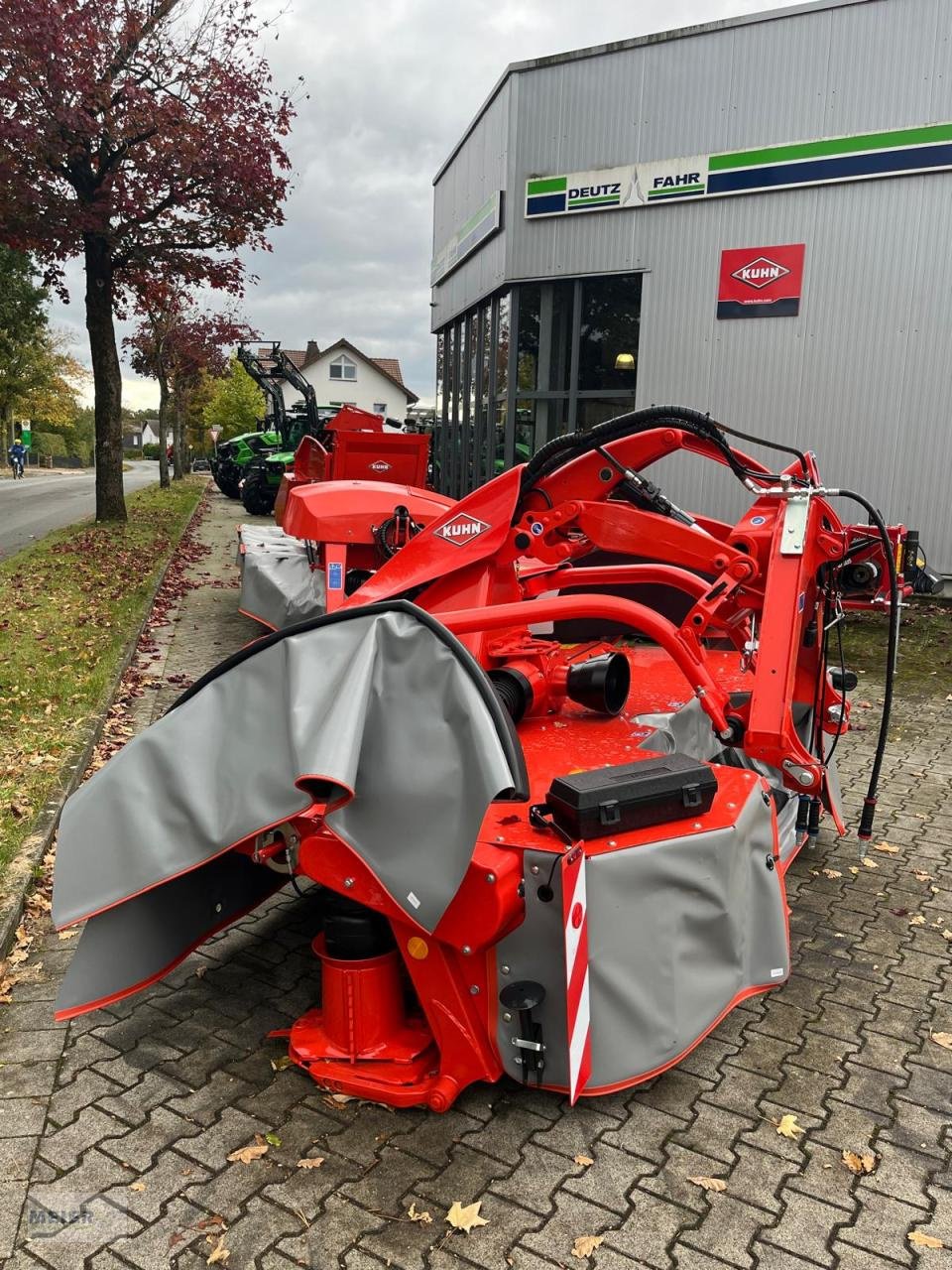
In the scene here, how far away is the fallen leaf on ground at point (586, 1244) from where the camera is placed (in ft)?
8.11

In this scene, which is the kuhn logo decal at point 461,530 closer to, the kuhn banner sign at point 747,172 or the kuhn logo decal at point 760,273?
the kuhn logo decal at point 760,273

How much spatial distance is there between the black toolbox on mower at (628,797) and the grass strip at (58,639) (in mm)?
2754

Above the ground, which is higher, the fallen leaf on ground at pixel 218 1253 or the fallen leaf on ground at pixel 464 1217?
the fallen leaf on ground at pixel 464 1217

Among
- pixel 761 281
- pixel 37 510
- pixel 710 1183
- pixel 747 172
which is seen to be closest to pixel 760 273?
pixel 761 281

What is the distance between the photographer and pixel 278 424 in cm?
2173

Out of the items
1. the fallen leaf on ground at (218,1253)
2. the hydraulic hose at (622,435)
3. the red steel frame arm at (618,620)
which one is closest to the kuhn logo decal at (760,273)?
the hydraulic hose at (622,435)

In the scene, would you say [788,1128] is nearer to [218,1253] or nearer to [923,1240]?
[923,1240]

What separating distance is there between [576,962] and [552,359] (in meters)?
12.2

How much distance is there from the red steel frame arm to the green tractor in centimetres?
1525

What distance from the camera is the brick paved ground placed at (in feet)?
8.21

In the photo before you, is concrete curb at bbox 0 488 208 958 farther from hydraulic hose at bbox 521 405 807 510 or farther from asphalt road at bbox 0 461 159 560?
asphalt road at bbox 0 461 159 560

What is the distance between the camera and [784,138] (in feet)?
39.0

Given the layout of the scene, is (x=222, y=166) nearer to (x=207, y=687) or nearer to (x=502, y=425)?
(x=502, y=425)

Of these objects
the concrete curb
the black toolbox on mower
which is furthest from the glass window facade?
the black toolbox on mower
